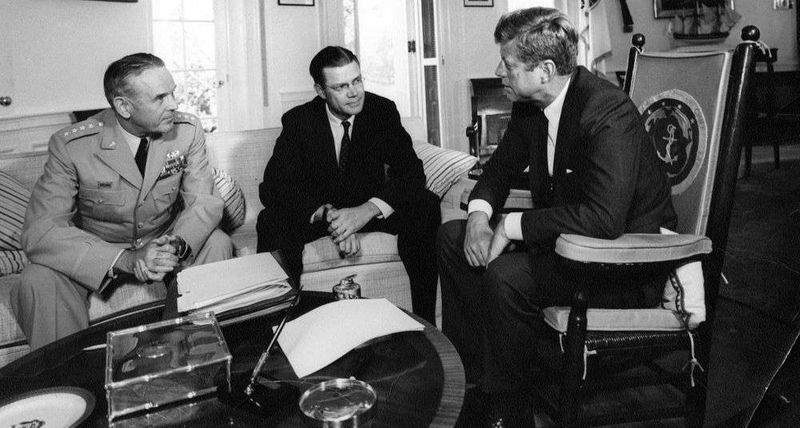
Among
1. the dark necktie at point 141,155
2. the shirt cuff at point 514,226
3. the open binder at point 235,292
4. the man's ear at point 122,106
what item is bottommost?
the open binder at point 235,292

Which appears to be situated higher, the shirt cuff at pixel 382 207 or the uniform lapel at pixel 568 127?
the uniform lapel at pixel 568 127

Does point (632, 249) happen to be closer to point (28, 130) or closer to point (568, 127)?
point (568, 127)

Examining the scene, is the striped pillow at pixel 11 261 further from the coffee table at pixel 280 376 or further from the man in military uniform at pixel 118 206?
the coffee table at pixel 280 376

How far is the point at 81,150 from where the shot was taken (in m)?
2.11

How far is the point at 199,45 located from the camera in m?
5.06

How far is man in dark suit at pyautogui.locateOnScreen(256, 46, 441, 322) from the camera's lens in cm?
240

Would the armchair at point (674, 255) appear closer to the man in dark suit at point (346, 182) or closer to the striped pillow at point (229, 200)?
the man in dark suit at point (346, 182)

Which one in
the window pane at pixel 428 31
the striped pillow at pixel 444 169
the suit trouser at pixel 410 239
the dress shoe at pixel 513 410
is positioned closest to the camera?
the dress shoe at pixel 513 410

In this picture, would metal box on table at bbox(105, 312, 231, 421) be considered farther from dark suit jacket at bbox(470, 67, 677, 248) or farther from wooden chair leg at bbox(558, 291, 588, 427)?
dark suit jacket at bbox(470, 67, 677, 248)

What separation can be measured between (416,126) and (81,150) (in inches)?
59.9

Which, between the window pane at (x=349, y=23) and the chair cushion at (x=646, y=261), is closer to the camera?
the chair cushion at (x=646, y=261)

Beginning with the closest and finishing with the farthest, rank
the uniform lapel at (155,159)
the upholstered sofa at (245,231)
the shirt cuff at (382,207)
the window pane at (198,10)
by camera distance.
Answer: the upholstered sofa at (245,231), the uniform lapel at (155,159), the shirt cuff at (382,207), the window pane at (198,10)

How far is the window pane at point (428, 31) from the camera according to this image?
5.87m

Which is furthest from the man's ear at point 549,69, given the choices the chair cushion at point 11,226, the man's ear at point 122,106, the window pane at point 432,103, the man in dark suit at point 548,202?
the window pane at point 432,103
